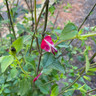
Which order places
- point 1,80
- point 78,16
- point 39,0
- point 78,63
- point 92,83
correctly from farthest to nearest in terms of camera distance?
point 39,0, point 78,16, point 78,63, point 92,83, point 1,80

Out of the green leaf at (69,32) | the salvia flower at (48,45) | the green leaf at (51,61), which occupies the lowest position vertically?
the green leaf at (51,61)

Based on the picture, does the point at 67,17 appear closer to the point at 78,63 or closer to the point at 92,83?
the point at 78,63

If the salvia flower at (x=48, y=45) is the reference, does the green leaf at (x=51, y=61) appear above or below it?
below

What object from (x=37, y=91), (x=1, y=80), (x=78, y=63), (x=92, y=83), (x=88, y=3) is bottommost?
(x=92, y=83)

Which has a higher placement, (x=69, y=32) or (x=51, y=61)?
(x=69, y=32)

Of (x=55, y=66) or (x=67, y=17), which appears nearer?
(x=55, y=66)

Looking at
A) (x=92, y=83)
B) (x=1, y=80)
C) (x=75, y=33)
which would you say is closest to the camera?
(x=75, y=33)

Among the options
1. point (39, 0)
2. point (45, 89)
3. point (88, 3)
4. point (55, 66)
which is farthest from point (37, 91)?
point (88, 3)

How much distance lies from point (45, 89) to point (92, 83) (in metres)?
0.97

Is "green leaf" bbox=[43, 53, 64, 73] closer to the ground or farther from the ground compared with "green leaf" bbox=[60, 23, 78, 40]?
closer to the ground

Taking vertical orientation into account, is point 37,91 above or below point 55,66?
below

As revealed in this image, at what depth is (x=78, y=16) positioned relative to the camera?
2367 mm

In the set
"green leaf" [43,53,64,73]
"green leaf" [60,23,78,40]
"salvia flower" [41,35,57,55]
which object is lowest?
"green leaf" [43,53,64,73]

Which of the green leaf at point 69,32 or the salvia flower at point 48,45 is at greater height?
the green leaf at point 69,32
